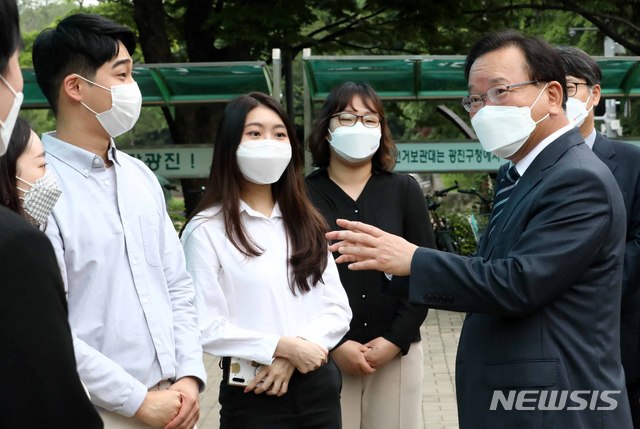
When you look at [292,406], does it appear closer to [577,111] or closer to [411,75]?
[577,111]

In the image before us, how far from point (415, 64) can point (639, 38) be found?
6.32m

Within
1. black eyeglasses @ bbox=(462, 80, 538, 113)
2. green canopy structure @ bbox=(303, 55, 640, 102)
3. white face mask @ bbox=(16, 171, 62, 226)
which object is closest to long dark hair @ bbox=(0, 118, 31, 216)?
white face mask @ bbox=(16, 171, 62, 226)

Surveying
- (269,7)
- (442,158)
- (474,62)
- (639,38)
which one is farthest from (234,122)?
(639,38)

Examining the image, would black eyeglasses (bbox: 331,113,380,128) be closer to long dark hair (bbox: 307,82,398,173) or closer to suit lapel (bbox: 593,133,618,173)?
long dark hair (bbox: 307,82,398,173)

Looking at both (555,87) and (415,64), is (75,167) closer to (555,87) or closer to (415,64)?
(555,87)

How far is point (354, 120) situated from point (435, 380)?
4.12 m

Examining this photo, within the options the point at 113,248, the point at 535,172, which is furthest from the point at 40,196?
the point at 535,172

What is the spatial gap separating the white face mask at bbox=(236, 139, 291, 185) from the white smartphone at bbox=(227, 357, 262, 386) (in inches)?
31.3

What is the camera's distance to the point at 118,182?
349cm

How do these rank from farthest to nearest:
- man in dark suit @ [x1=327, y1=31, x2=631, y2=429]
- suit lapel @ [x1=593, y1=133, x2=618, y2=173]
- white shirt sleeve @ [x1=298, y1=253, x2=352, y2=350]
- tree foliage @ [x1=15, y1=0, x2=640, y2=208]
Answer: tree foliage @ [x1=15, y1=0, x2=640, y2=208] → suit lapel @ [x1=593, y1=133, x2=618, y2=173] → white shirt sleeve @ [x1=298, y1=253, x2=352, y2=350] → man in dark suit @ [x1=327, y1=31, x2=631, y2=429]

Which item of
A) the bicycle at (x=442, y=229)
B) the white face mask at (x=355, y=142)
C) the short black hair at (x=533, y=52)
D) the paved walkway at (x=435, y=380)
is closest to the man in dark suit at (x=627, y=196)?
the short black hair at (x=533, y=52)

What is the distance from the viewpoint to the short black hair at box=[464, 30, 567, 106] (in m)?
3.25

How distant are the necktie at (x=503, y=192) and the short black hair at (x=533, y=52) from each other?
0.29 meters

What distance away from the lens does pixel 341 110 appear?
16.6ft
